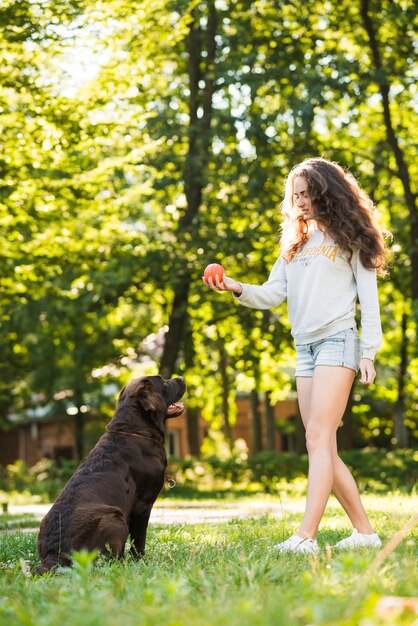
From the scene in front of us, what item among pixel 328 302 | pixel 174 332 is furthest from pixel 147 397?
pixel 174 332

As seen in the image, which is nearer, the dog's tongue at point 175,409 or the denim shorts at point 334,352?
the denim shorts at point 334,352

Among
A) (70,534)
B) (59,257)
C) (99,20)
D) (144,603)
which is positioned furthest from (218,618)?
(59,257)

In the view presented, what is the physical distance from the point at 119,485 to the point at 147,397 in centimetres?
A: 68

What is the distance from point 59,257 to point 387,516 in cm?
1065

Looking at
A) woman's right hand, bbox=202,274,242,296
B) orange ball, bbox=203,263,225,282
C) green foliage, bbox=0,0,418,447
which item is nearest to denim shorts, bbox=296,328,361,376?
woman's right hand, bbox=202,274,242,296

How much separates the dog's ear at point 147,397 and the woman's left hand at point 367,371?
53.1 inches

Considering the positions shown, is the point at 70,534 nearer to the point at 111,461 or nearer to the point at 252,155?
the point at 111,461

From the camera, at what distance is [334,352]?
5727 millimetres

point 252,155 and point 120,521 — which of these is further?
point 252,155

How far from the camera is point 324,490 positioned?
222 inches

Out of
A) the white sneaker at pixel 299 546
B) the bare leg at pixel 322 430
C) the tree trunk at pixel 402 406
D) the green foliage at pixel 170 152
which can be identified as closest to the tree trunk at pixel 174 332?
the green foliage at pixel 170 152

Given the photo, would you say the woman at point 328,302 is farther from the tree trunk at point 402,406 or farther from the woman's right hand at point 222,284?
the tree trunk at point 402,406

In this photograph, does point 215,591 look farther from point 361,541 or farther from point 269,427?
point 269,427

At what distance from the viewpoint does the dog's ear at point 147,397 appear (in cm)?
591
